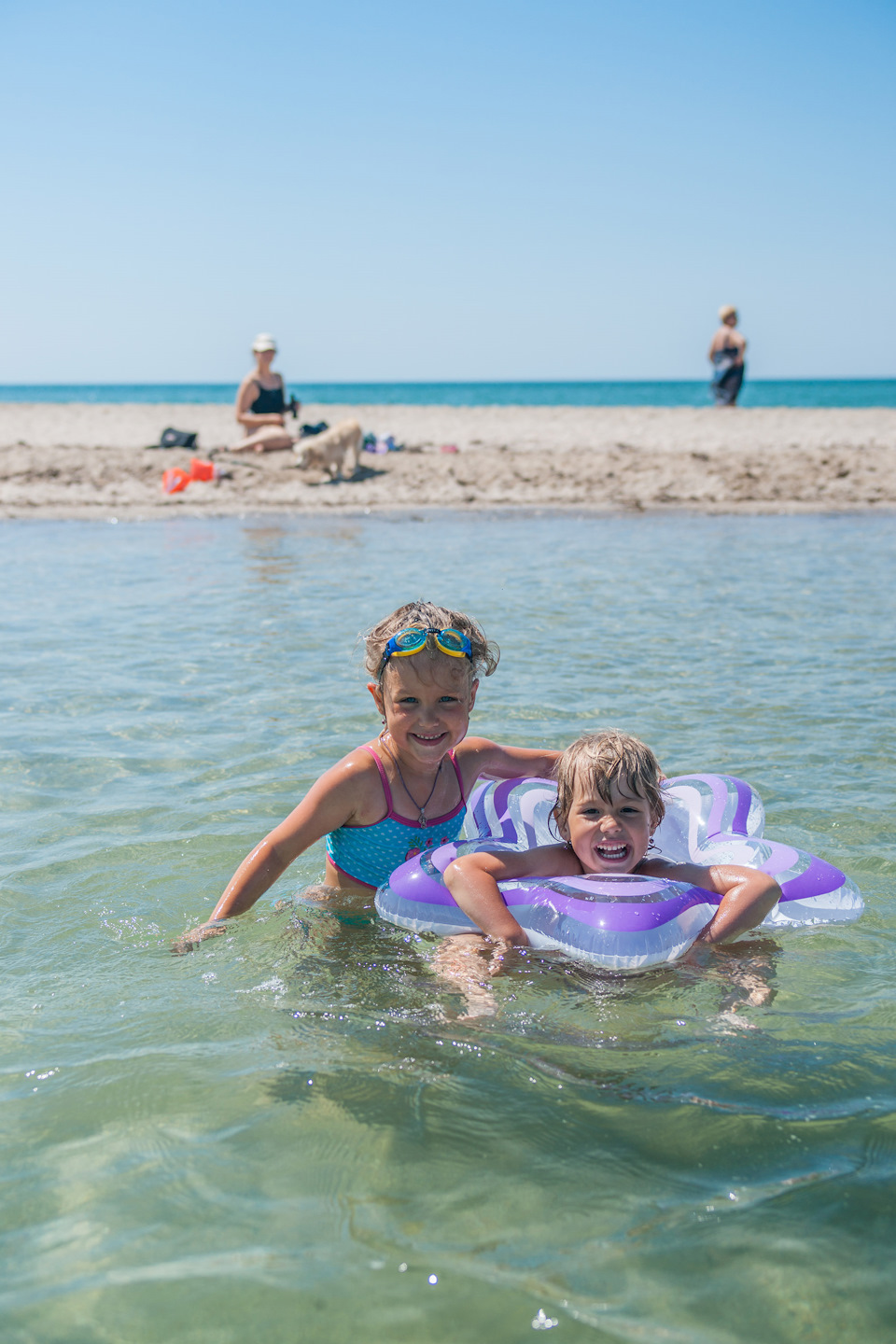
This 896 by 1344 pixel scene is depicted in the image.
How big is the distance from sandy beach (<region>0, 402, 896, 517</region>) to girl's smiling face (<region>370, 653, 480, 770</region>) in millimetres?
9903

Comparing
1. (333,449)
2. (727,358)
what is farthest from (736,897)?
(727,358)

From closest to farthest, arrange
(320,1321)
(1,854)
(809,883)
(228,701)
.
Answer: (320,1321) → (809,883) → (1,854) → (228,701)

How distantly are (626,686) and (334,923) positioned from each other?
2.72 metres

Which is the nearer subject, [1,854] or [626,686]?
[1,854]

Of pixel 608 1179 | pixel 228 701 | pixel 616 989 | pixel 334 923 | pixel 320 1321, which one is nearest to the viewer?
pixel 320 1321

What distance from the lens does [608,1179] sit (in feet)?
6.97

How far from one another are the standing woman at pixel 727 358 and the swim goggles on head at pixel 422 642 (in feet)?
49.6

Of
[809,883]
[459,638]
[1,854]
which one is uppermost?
[459,638]

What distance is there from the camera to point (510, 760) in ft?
12.1

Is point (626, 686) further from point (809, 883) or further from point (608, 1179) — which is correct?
point (608, 1179)

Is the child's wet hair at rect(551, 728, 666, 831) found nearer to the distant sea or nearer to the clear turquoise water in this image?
the clear turquoise water

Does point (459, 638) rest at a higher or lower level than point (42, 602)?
higher

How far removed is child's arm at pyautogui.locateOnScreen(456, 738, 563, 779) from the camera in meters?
3.68

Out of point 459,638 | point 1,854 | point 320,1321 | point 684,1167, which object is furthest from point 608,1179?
point 1,854
